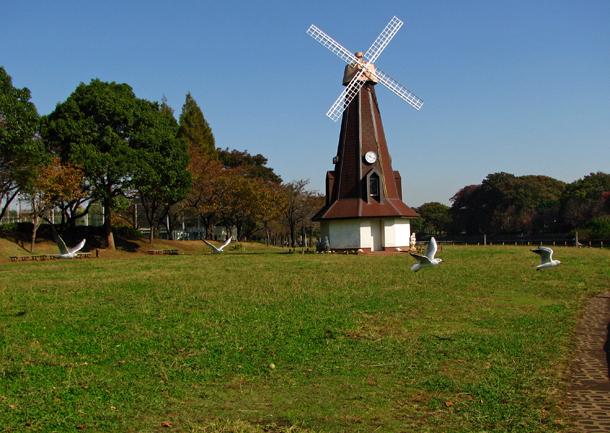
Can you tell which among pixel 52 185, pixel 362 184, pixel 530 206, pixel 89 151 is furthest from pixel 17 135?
pixel 530 206

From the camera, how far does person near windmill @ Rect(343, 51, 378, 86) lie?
3409 cm

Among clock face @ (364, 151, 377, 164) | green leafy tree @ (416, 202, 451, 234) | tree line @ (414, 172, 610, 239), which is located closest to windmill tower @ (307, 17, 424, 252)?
clock face @ (364, 151, 377, 164)

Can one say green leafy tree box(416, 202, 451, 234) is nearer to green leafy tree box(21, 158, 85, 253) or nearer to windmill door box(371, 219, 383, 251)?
windmill door box(371, 219, 383, 251)

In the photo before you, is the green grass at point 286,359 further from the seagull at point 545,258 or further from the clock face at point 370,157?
the clock face at point 370,157

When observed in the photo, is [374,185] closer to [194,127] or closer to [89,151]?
[89,151]

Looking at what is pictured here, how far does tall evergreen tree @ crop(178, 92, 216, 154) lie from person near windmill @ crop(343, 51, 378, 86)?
898 inches

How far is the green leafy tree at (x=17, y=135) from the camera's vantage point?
24016 mm

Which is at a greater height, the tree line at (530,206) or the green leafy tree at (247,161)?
the green leafy tree at (247,161)

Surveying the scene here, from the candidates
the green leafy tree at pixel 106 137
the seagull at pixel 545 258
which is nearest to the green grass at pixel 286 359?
the seagull at pixel 545 258

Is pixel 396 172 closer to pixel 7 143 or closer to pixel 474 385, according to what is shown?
pixel 7 143

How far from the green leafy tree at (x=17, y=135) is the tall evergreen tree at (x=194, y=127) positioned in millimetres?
27122

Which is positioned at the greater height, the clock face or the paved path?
the clock face

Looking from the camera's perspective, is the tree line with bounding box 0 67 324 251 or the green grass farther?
the tree line with bounding box 0 67 324 251

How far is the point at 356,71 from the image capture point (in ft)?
112
